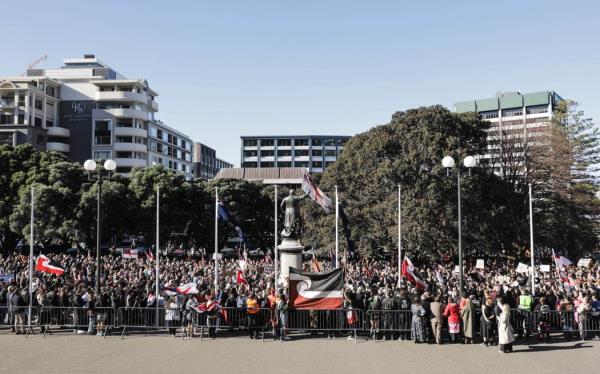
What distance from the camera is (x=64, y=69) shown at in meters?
94.6

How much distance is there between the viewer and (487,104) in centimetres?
13300

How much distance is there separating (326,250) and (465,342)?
30595 mm

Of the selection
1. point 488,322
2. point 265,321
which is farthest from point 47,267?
point 488,322

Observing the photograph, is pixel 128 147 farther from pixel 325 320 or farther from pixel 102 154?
pixel 325 320

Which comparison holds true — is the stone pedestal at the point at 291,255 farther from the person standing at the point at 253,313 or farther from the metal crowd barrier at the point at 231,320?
the person standing at the point at 253,313

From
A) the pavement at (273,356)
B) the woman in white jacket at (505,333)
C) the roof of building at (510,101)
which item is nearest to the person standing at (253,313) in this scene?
the pavement at (273,356)

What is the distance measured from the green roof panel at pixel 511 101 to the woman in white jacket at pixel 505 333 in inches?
4820

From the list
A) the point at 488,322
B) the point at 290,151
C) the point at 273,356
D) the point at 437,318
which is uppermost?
the point at 290,151

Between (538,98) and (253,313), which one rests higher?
(538,98)

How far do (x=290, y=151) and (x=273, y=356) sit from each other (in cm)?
12632

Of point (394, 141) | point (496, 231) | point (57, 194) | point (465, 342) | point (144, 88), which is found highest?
point (144, 88)

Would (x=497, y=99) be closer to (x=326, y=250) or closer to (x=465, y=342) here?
(x=326, y=250)

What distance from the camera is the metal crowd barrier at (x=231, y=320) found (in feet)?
61.5

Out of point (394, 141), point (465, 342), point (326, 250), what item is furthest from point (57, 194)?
point (465, 342)
